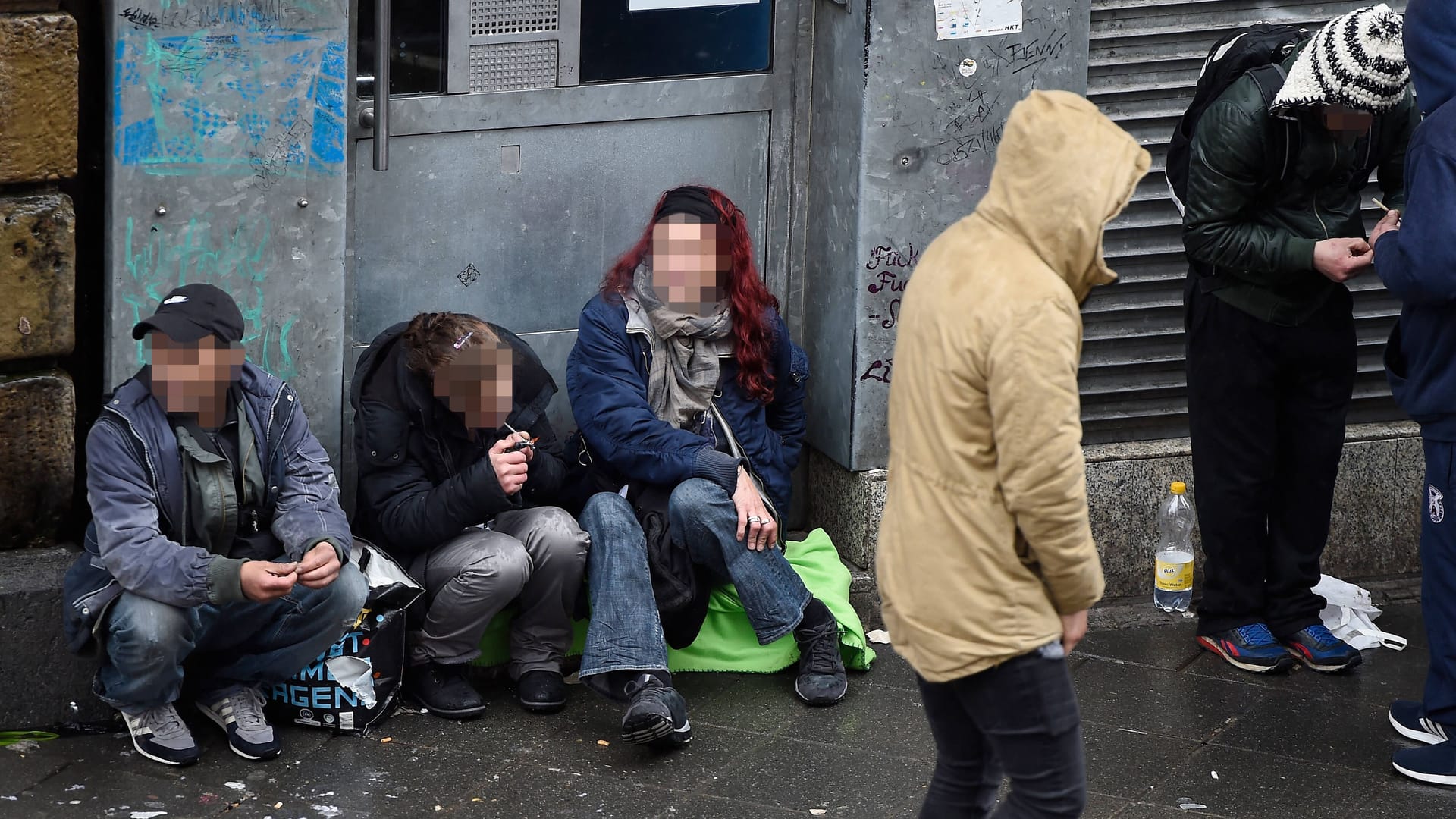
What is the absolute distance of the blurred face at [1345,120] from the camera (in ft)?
15.5

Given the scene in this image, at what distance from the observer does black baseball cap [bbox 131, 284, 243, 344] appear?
13.9 feet

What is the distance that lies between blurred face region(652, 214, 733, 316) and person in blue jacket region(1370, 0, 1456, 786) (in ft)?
5.82

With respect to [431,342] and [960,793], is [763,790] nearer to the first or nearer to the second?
[960,793]

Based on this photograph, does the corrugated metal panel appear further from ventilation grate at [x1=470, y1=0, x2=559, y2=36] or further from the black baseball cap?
the black baseball cap

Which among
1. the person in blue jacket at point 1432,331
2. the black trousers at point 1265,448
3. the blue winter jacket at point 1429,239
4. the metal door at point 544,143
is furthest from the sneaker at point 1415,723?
the metal door at point 544,143

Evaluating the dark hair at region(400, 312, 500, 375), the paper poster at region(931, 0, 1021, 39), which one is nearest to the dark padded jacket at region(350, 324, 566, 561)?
the dark hair at region(400, 312, 500, 375)

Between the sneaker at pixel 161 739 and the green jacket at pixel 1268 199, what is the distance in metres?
3.06

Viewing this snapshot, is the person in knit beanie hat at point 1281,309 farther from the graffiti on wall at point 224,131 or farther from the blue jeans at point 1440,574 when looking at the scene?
the graffiti on wall at point 224,131

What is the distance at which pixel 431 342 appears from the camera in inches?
185

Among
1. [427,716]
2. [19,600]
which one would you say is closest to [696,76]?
[427,716]

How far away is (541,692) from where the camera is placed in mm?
4852

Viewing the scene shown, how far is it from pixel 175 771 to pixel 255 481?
2.48 ft

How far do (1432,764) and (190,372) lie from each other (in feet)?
10.8

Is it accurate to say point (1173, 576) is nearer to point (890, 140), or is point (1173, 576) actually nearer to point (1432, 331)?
point (1432, 331)
